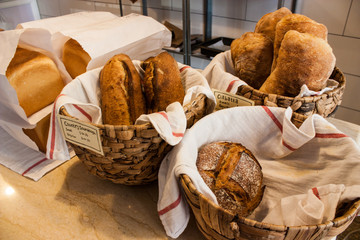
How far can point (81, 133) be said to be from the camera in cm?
60

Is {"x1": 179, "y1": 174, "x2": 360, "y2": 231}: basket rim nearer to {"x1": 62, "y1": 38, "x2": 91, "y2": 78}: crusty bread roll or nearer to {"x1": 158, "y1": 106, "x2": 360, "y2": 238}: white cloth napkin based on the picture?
{"x1": 158, "y1": 106, "x2": 360, "y2": 238}: white cloth napkin

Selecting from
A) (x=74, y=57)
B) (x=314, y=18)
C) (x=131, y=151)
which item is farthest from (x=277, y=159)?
(x=314, y=18)

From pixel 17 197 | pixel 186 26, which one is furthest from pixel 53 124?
pixel 186 26

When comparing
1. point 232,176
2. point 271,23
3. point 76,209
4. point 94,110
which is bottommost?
point 76,209

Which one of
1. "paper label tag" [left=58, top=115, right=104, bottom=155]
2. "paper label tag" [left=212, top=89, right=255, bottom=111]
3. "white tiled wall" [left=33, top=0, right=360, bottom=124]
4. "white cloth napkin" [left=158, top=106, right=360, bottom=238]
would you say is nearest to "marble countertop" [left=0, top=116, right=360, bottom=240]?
"white cloth napkin" [left=158, top=106, right=360, bottom=238]

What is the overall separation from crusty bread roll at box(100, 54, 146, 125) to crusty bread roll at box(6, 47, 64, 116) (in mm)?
260

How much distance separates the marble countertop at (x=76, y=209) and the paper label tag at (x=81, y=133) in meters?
0.21

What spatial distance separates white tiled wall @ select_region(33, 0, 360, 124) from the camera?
1.53 m

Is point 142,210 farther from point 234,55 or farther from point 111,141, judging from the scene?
point 234,55

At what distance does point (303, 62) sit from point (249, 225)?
1.86 ft

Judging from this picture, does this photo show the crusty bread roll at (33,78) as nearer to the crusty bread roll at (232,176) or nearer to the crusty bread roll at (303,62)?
the crusty bread roll at (232,176)

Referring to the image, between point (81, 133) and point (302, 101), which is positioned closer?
point (81, 133)

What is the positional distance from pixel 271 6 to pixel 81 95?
1.42m

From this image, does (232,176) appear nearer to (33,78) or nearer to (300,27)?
(300,27)
